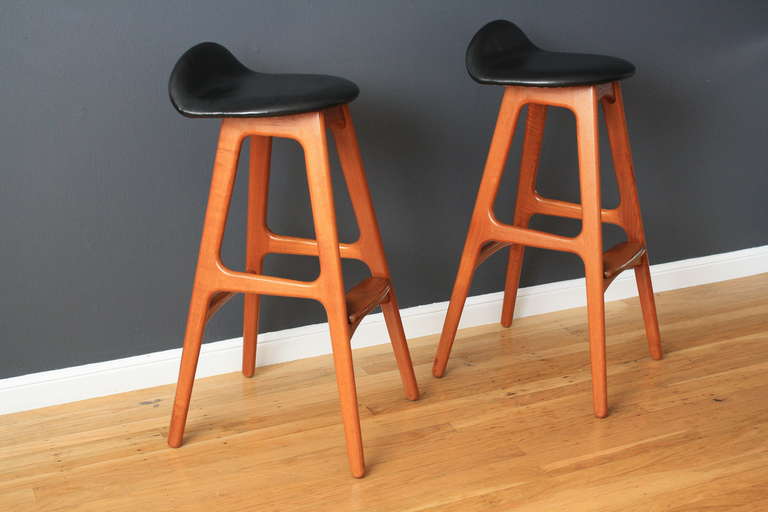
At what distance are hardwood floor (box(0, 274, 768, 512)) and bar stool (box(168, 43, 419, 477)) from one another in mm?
123

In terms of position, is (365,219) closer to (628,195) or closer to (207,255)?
(207,255)

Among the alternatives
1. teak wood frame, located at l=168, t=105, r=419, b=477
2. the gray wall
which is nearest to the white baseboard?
the gray wall

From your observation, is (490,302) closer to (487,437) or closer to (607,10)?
(487,437)

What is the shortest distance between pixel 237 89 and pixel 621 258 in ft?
3.23

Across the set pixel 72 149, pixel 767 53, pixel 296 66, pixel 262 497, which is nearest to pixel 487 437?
pixel 262 497

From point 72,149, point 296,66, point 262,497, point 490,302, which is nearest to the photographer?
point 262,497

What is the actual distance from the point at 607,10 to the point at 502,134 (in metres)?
0.68

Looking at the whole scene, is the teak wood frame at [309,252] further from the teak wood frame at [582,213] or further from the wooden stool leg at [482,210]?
the teak wood frame at [582,213]

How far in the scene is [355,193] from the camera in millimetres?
2020

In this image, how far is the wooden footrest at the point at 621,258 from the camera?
209 centimetres

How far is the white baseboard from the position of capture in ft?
7.18

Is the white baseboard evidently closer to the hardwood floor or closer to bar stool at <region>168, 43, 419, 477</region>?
the hardwood floor

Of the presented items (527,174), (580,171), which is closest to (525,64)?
(580,171)

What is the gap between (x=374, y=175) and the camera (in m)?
2.38
